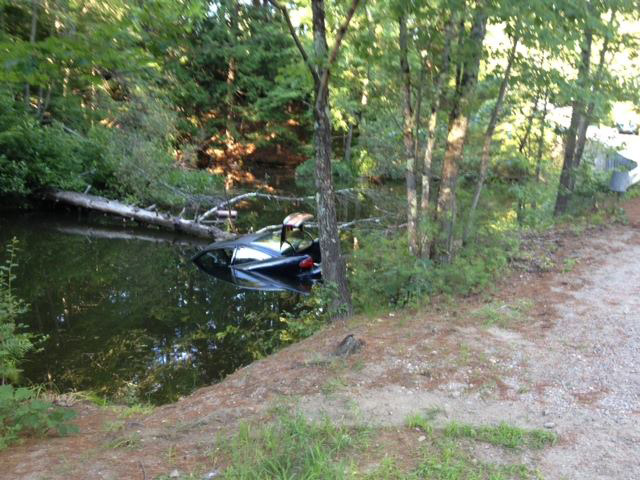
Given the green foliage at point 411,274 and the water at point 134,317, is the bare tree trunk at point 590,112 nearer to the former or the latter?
the green foliage at point 411,274

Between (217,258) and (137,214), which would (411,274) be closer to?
(217,258)

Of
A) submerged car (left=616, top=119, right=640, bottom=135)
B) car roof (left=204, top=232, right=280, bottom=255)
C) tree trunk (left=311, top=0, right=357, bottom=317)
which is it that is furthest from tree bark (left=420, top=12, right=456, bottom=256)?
submerged car (left=616, top=119, right=640, bottom=135)

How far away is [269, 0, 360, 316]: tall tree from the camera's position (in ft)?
22.7

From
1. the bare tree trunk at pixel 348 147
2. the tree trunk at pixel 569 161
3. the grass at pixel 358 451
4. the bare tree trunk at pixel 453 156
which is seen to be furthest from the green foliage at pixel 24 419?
the bare tree trunk at pixel 348 147

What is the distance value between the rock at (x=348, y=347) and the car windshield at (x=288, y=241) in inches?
232

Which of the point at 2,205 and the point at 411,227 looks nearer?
the point at 411,227

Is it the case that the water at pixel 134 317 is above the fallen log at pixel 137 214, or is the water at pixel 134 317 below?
below

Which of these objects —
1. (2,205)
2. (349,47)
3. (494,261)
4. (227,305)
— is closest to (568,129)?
(494,261)

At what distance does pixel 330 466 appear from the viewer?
3.81 meters

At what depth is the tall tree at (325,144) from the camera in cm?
693

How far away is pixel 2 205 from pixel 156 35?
16.6 meters

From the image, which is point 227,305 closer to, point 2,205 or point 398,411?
point 398,411

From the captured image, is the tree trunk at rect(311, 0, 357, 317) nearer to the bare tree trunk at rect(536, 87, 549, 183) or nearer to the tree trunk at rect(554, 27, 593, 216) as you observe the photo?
the tree trunk at rect(554, 27, 593, 216)

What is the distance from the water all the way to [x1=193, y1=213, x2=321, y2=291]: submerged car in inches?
16.1
